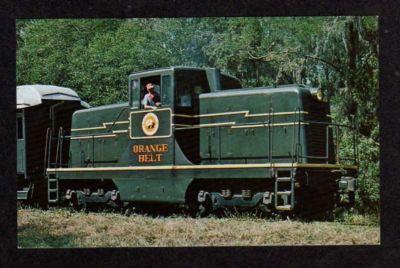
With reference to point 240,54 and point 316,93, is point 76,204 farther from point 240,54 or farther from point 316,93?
point 316,93

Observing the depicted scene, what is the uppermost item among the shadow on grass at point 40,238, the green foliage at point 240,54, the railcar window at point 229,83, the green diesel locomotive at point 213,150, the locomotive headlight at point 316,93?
the green foliage at point 240,54

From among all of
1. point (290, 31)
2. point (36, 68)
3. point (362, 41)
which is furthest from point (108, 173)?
point (362, 41)

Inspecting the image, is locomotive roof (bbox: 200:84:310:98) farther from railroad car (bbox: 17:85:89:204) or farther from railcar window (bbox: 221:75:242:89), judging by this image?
railroad car (bbox: 17:85:89:204)

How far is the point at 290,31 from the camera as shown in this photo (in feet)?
32.3

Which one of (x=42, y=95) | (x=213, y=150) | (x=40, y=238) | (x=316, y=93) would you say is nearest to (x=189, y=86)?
(x=213, y=150)

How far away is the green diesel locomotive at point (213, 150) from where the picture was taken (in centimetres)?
953

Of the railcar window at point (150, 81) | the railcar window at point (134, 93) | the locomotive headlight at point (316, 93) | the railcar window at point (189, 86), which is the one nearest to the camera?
the locomotive headlight at point (316, 93)

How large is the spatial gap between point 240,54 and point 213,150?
133 cm

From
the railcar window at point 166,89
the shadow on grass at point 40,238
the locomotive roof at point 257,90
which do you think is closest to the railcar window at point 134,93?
the railcar window at point 166,89

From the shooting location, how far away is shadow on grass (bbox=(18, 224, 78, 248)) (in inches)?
381

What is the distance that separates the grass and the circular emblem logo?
44.6 inches

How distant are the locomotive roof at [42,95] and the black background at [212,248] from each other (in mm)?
463

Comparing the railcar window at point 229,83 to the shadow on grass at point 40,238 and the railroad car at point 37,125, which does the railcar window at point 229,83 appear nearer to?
the railroad car at point 37,125

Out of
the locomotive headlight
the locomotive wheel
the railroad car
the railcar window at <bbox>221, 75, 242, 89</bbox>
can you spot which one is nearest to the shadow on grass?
the railroad car
